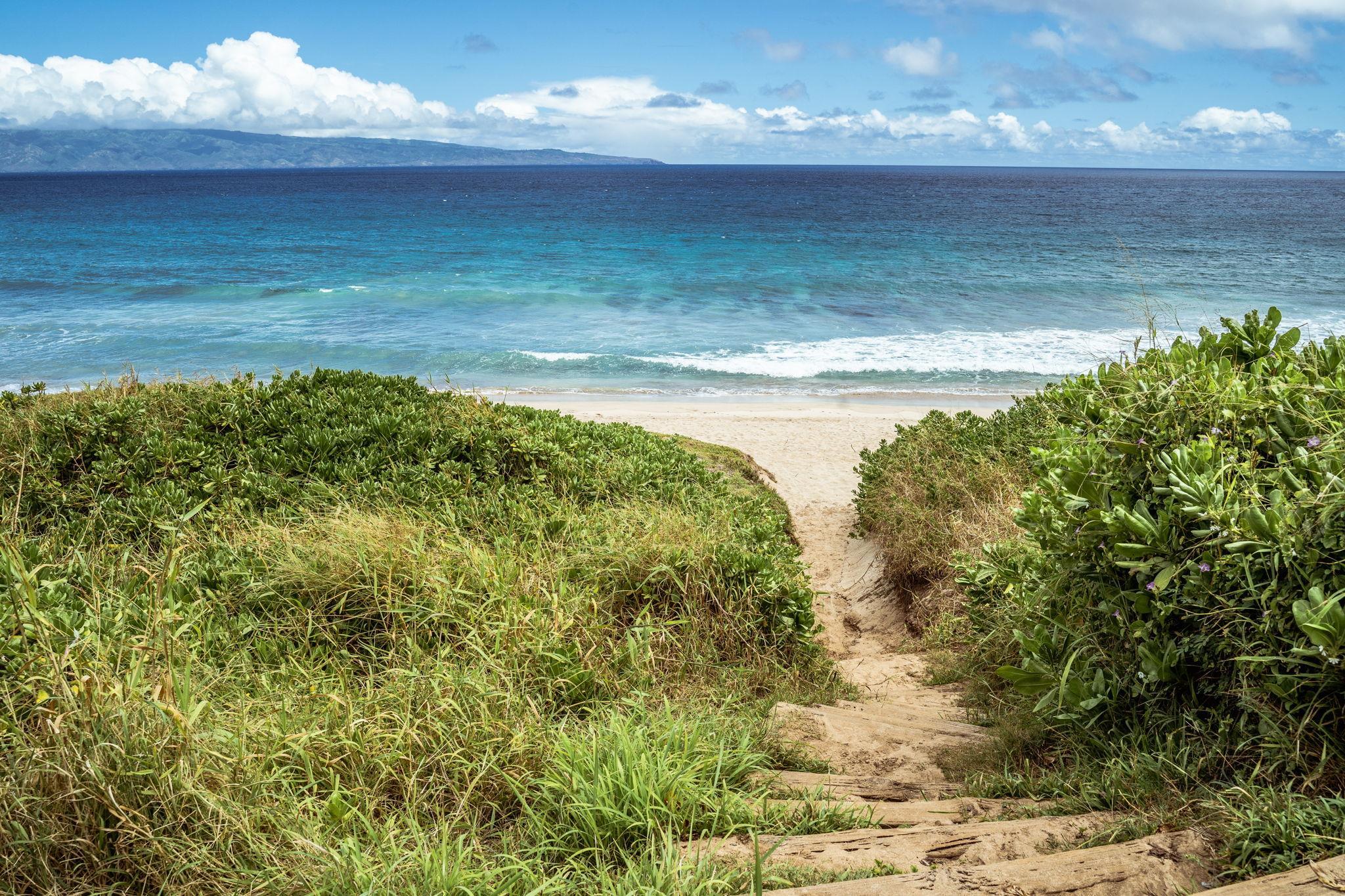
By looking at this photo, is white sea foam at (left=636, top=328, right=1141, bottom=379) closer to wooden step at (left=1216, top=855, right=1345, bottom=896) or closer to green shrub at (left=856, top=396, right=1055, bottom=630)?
green shrub at (left=856, top=396, right=1055, bottom=630)

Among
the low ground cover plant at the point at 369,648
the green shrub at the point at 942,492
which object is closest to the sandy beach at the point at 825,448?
the green shrub at the point at 942,492

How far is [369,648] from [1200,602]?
3861 mm

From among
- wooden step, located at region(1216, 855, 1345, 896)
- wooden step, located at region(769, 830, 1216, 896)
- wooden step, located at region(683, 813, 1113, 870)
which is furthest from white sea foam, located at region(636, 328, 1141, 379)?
wooden step, located at region(1216, 855, 1345, 896)

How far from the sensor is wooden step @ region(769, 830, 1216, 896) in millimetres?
2457

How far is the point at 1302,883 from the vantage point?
88.3 inches

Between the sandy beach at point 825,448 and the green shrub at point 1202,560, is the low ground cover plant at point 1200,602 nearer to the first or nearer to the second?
the green shrub at point 1202,560

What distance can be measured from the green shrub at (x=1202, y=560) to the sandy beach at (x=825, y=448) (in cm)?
228

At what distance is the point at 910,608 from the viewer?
7.58 m

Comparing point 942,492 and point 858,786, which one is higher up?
point 942,492

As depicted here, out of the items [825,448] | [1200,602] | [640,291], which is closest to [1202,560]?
[1200,602]

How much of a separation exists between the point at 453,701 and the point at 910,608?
499 cm

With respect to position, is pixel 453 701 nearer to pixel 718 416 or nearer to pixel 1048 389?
pixel 1048 389

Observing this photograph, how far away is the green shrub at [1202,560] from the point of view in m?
2.87

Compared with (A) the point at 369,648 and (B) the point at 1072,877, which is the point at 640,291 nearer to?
(A) the point at 369,648
